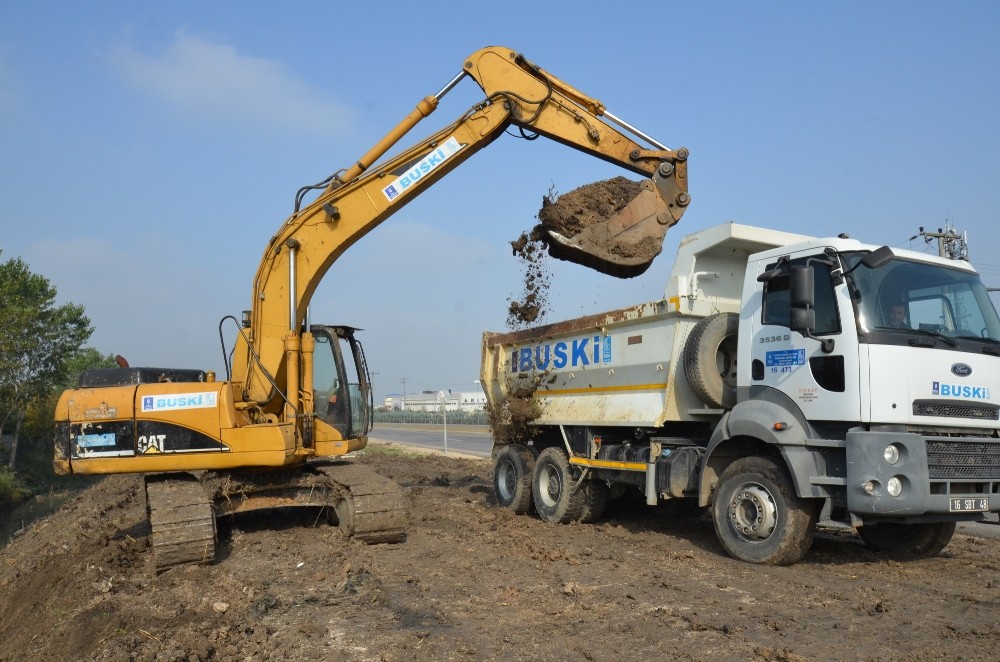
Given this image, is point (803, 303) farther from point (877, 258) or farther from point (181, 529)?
point (181, 529)

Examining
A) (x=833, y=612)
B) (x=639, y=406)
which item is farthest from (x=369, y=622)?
(x=639, y=406)

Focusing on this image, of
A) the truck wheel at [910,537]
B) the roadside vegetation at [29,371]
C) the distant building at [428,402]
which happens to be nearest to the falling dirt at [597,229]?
the truck wheel at [910,537]

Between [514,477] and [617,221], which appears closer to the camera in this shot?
[617,221]

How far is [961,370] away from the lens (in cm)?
702

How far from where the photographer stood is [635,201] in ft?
30.1

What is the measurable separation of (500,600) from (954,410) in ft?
14.0

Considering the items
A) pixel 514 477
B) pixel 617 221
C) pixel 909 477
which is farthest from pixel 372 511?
pixel 909 477

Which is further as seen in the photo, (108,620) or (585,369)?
(585,369)

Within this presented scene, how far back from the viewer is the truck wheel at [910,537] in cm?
789

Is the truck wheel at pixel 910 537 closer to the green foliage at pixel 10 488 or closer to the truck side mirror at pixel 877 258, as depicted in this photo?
the truck side mirror at pixel 877 258

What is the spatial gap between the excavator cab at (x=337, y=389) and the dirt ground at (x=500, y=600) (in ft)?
4.42

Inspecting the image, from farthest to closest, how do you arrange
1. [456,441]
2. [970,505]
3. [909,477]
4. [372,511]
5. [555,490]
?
[456,441] → [555,490] → [372,511] → [970,505] → [909,477]

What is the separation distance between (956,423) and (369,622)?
523 cm

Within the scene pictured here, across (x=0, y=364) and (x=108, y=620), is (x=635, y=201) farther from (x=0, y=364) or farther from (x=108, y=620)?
(x=0, y=364)
